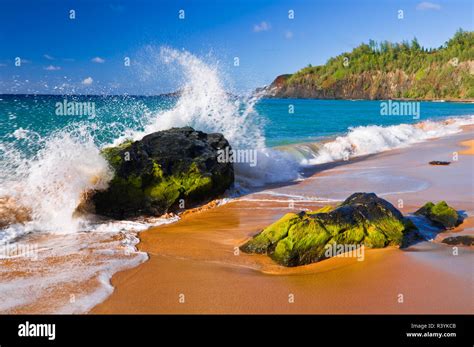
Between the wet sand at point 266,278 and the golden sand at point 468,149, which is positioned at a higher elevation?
the golden sand at point 468,149

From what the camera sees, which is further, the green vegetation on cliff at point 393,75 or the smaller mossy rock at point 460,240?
the green vegetation on cliff at point 393,75

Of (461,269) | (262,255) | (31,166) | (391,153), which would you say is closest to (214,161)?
(31,166)

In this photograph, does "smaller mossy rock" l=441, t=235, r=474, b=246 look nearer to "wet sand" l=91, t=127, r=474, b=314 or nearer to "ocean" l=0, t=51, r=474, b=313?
"wet sand" l=91, t=127, r=474, b=314

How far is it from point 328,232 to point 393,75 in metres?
150

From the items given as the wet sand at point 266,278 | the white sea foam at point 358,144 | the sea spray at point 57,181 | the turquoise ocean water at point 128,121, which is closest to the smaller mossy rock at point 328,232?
the wet sand at point 266,278

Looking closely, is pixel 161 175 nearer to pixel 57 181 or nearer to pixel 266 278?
pixel 57 181

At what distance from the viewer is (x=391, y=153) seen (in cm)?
1803

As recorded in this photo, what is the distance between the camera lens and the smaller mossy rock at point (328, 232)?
5934 millimetres

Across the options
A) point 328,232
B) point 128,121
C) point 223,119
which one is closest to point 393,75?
point 128,121

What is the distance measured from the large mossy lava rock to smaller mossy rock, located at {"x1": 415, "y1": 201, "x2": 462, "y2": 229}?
13.5ft

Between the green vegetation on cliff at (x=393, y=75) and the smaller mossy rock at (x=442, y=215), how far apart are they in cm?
12156

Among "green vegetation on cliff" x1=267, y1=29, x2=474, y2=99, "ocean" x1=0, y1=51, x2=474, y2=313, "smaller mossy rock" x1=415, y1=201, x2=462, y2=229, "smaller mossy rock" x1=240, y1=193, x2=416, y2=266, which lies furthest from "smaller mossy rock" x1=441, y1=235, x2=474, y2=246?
"green vegetation on cliff" x1=267, y1=29, x2=474, y2=99

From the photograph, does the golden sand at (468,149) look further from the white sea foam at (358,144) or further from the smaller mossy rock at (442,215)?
the smaller mossy rock at (442,215)
